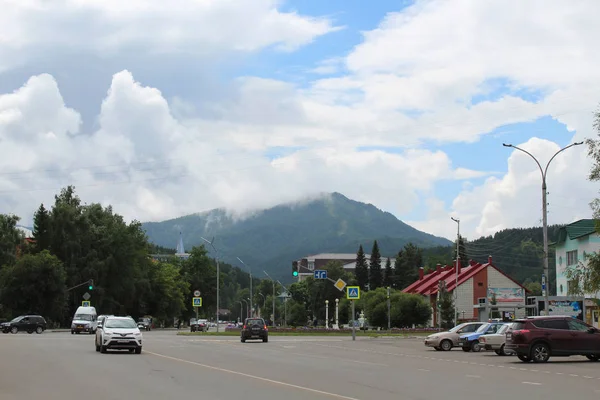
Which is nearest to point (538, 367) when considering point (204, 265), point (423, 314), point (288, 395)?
point (288, 395)

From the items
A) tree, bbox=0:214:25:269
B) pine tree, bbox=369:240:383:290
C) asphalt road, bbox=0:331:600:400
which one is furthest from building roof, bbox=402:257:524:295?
asphalt road, bbox=0:331:600:400

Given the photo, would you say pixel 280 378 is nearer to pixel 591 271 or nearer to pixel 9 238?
pixel 591 271

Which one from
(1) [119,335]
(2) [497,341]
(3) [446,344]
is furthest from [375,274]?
(1) [119,335]

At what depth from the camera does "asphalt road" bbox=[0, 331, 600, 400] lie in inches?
688

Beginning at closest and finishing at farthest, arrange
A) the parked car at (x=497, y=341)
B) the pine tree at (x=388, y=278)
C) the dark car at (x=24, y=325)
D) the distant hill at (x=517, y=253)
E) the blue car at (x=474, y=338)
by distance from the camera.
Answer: the parked car at (x=497, y=341) → the blue car at (x=474, y=338) → the dark car at (x=24, y=325) → the pine tree at (x=388, y=278) → the distant hill at (x=517, y=253)

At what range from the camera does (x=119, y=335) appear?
33094 mm

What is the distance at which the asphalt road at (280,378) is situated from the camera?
17.5 metres

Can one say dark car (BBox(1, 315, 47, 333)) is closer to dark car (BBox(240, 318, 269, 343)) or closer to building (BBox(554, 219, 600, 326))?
dark car (BBox(240, 318, 269, 343))

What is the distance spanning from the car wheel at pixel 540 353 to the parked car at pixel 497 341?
6.25 meters

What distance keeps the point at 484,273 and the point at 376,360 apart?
79.0 m

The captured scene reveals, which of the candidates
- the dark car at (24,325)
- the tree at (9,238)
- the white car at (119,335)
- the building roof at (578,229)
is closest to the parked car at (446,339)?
the white car at (119,335)

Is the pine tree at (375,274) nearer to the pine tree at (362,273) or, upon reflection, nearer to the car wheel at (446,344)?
the pine tree at (362,273)

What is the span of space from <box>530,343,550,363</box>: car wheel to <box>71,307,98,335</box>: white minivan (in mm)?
45916

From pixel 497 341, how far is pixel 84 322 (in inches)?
1643
